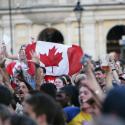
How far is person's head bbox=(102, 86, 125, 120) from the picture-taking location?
4066mm

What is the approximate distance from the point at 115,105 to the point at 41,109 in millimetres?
1681

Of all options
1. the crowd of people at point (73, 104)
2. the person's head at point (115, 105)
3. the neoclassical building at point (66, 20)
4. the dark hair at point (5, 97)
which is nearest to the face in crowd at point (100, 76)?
the crowd of people at point (73, 104)

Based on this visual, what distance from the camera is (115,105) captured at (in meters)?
4.07

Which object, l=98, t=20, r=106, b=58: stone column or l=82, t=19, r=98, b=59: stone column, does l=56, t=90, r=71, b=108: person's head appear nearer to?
l=82, t=19, r=98, b=59: stone column

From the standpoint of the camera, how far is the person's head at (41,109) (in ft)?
18.6

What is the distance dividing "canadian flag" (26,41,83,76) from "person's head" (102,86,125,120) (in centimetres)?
1027

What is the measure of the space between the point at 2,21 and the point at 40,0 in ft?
9.54

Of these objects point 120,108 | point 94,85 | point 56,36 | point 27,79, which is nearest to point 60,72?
point 27,79

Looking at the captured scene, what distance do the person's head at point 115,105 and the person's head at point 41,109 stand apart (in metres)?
1.58

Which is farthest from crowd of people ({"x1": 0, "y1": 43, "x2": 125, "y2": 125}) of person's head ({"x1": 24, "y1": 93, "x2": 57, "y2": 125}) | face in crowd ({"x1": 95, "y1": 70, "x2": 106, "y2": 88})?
face in crowd ({"x1": 95, "y1": 70, "x2": 106, "y2": 88})

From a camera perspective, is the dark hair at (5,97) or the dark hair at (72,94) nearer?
the dark hair at (5,97)

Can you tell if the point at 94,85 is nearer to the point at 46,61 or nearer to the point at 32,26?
the point at 46,61

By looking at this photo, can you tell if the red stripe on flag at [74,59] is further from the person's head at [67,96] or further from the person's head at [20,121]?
the person's head at [20,121]

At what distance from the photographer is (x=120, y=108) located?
4.08m
